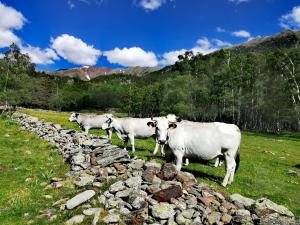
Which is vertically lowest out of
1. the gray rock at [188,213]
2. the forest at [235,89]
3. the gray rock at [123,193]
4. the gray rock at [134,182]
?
the gray rock at [188,213]

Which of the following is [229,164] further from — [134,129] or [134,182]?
[134,129]

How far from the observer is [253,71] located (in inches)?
3728

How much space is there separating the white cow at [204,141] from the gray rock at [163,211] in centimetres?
607

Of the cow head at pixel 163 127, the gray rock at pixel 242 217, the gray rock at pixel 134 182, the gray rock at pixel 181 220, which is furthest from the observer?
the cow head at pixel 163 127

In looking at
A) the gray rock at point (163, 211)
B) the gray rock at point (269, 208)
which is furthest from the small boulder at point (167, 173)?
the gray rock at point (269, 208)

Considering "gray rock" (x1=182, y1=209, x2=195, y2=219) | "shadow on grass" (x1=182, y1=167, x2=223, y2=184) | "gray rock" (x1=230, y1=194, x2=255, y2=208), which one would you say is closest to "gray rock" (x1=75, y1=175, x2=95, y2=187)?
"gray rock" (x1=182, y1=209, x2=195, y2=219)

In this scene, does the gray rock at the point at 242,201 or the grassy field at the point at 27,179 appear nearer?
the gray rock at the point at 242,201

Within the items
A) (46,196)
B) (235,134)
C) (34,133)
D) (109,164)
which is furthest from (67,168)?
(34,133)

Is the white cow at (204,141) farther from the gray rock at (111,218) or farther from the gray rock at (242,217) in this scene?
the gray rock at (111,218)

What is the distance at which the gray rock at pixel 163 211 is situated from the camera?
12570 mm

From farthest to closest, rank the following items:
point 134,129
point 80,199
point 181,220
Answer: point 134,129
point 80,199
point 181,220

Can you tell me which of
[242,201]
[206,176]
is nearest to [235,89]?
[206,176]

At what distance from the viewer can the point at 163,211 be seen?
12.7 m

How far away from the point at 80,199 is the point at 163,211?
11.8 ft
